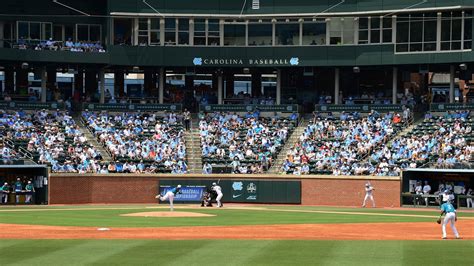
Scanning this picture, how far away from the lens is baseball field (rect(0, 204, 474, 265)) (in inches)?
1073

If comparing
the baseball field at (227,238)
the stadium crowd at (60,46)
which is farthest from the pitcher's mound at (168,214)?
the stadium crowd at (60,46)

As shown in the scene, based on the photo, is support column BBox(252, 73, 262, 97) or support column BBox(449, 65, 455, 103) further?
support column BBox(252, 73, 262, 97)

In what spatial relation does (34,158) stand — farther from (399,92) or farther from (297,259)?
(297,259)

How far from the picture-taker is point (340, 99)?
6931cm

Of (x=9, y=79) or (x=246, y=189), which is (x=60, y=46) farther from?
(x=246, y=189)

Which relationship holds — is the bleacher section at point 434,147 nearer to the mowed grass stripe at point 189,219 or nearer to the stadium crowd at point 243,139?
the stadium crowd at point 243,139

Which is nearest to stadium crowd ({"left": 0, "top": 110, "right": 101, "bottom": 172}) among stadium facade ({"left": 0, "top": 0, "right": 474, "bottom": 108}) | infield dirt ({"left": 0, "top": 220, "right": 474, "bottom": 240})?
stadium facade ({"left": 0, "top": 0, "right": 474, "bottom": 108})

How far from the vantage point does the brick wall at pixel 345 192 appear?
56.1m

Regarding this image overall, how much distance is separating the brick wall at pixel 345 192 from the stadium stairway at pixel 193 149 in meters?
6.96

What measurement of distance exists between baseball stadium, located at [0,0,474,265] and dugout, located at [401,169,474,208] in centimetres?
9

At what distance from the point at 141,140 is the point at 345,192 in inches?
544

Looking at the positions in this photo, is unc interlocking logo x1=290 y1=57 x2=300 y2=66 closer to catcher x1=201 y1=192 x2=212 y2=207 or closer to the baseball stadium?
the baseball stadium

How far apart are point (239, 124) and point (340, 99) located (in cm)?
850

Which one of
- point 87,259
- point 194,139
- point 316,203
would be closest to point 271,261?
point 87,259
